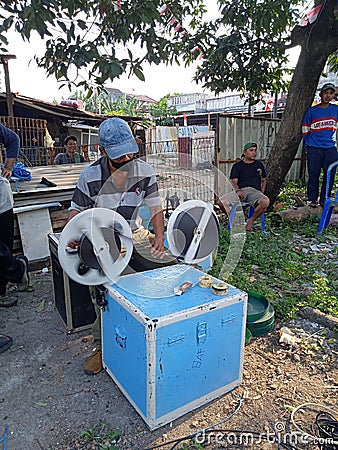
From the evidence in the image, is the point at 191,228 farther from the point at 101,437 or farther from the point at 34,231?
the point at 34,231

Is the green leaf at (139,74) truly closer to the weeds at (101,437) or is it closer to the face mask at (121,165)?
the face mask at (121,165)

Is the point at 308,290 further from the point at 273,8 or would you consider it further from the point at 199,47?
the point at 199,47

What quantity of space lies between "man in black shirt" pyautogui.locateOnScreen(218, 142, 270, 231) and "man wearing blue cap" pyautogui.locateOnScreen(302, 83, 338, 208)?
96 cm

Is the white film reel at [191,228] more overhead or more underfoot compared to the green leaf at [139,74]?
more underfoot

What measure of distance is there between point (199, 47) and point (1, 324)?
476cm

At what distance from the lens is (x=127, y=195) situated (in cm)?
229

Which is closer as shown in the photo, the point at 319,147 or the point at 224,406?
the point at 224,406

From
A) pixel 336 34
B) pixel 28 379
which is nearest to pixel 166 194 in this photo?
pixel 28 379

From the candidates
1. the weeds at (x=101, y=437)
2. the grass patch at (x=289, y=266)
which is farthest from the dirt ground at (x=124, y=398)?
the grass patch at (x=289, y=266)

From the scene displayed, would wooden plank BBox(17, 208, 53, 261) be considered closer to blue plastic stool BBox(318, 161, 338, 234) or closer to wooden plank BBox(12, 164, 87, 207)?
wooden plank BBox(12, 164, 87, 207)

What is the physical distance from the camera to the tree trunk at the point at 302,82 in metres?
5.04

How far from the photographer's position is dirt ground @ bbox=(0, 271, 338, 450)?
1800mm

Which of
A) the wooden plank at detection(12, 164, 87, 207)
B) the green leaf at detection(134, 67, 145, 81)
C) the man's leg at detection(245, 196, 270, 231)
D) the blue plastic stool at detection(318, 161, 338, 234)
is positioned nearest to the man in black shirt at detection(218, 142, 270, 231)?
the man's leg at detection(245, 196, 270, 231)

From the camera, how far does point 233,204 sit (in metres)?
2.93
